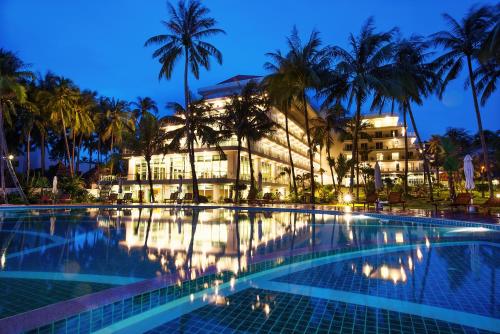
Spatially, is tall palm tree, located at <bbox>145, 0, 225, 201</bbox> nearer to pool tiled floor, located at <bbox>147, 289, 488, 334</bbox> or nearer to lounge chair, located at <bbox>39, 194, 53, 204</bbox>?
lounge chair, located at <bbox>39, 194, 53, 204</bbox>

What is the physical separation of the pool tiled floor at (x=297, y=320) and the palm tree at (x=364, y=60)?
19355 millimetres

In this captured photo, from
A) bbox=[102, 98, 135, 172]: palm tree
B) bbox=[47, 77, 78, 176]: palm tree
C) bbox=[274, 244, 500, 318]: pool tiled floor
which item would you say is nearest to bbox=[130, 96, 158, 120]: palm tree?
bbox=[102, 98, 135, 172]: palm tree

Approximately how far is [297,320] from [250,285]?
1374mm

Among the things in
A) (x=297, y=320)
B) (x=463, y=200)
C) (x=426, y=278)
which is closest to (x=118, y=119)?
(x=463, y=200)

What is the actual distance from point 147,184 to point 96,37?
194 metres

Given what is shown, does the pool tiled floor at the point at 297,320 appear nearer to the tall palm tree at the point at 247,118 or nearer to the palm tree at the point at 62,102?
the tall palm tree at the point at 247,118

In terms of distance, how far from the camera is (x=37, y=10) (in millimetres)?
163375

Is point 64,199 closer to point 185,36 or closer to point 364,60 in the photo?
point 185,36

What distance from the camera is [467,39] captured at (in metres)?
21.7

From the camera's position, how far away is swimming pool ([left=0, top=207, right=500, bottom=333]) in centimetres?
359

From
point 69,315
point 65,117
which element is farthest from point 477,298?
point 65,117

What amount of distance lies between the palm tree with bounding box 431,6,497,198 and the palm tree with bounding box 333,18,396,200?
3457 mm

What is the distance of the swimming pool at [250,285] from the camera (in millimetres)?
3590

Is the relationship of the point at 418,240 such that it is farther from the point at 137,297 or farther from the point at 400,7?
the point at 400,7
